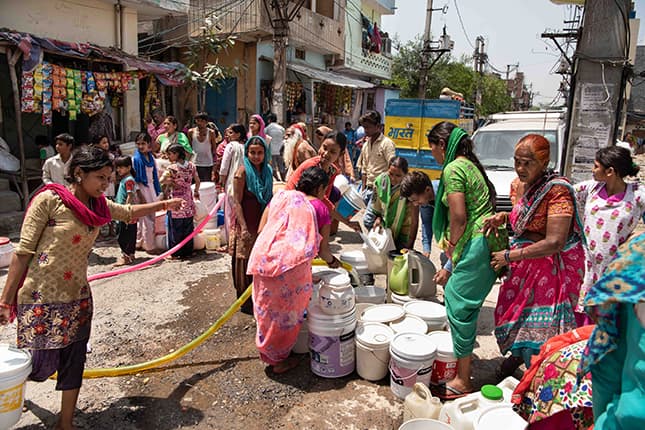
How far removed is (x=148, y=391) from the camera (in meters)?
3.33

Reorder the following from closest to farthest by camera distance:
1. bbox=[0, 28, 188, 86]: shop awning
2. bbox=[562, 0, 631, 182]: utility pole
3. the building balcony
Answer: bbox=[562, 0, 631, 182]: utility pole
bbox=[0, 28, 188, 86]: shop awning
the building balcony

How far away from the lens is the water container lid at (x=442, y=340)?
3.20 metres

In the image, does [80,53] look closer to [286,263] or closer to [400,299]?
[286,263]

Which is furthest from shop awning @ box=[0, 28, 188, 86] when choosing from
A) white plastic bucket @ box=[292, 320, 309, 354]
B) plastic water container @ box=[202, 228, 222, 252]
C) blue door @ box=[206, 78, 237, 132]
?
white plastic bucket @ box=[292, 320, 309, 354]

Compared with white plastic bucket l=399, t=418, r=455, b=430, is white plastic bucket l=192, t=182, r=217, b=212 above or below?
above

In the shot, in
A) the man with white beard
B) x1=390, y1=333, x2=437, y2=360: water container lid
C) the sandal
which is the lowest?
the sandal

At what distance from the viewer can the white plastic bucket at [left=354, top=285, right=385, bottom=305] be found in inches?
162

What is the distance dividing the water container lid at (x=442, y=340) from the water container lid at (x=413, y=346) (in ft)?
0.28

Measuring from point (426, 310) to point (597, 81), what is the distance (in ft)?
12.2

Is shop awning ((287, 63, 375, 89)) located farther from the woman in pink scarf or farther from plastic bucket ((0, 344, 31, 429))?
plastic bucket ((0, 344, 31, 429))

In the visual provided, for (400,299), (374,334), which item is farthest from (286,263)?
(400,299)

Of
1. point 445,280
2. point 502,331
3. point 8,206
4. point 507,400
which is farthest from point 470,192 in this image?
point 8,206

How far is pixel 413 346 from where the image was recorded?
10.4 feet

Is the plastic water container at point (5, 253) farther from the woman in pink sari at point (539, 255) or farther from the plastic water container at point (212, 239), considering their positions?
the woman in pink sari at point (539, 255)
